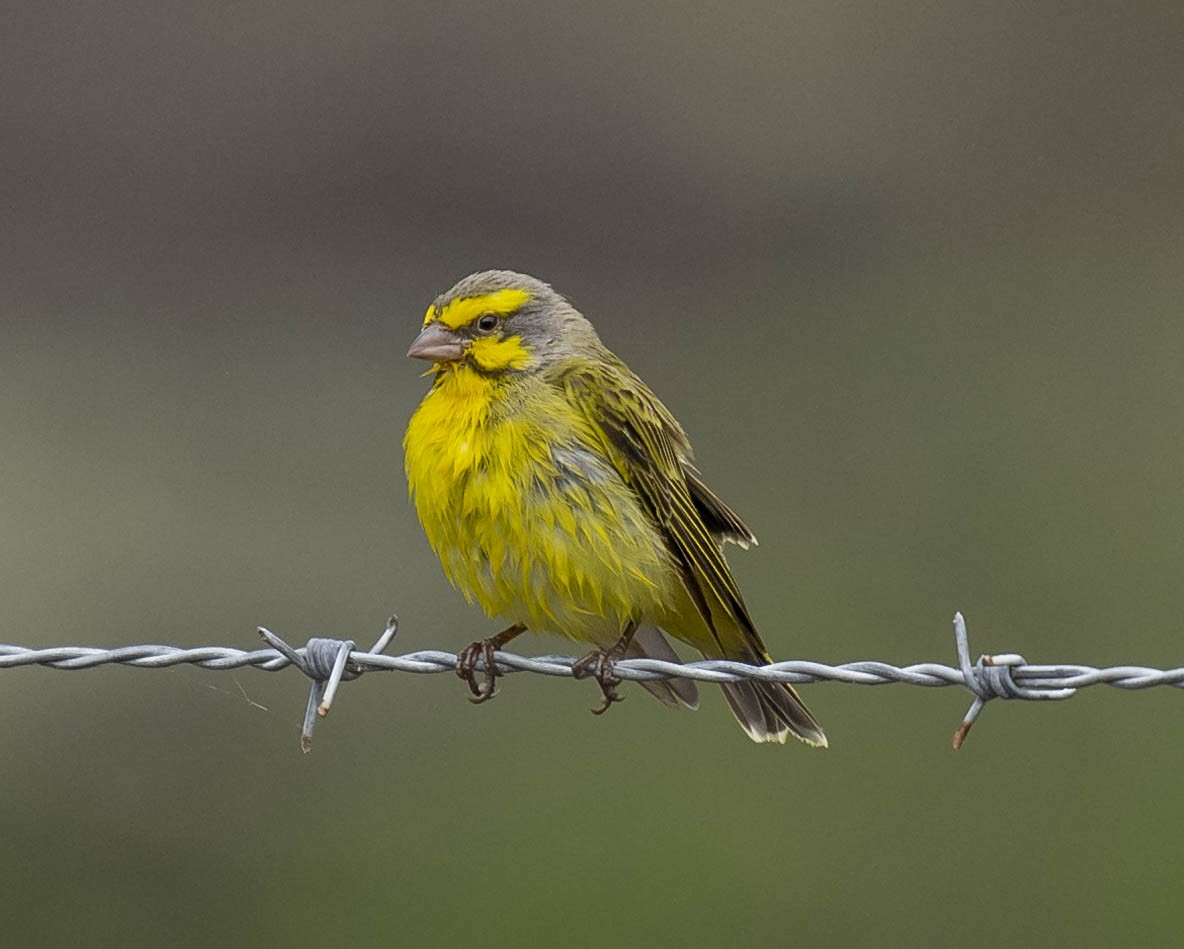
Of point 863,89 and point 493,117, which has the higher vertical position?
point 863,89

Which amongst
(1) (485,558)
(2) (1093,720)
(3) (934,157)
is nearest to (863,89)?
(3) (934,157)

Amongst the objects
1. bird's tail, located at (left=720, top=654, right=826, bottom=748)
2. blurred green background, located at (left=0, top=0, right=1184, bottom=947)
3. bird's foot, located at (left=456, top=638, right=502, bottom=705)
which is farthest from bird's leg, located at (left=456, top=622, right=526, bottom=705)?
blurred green background, located at (left=0, top=0, right=1184, bottom=947)

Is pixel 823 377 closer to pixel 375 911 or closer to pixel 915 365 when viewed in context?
pixel 915 365

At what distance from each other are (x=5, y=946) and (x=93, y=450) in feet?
15.8

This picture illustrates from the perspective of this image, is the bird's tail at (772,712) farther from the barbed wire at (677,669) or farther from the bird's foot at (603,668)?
the barbed wire at (677,669)

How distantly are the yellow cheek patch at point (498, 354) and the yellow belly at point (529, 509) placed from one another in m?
0.05

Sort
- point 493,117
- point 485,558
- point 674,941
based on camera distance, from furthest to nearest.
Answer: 1. point 493,117
2. point 674,941
3. point 485,558

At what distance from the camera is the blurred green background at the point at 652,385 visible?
430 inches

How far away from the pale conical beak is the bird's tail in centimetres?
130

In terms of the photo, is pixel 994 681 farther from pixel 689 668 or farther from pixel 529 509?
pixel 529 509

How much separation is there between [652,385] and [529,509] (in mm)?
9333

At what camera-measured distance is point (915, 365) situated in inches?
640

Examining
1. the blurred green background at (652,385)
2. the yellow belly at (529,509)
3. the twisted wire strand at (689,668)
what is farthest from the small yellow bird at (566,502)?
the blurred green background at (652,385)

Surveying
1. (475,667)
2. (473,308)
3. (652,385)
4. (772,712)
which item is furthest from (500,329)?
(652,385)
